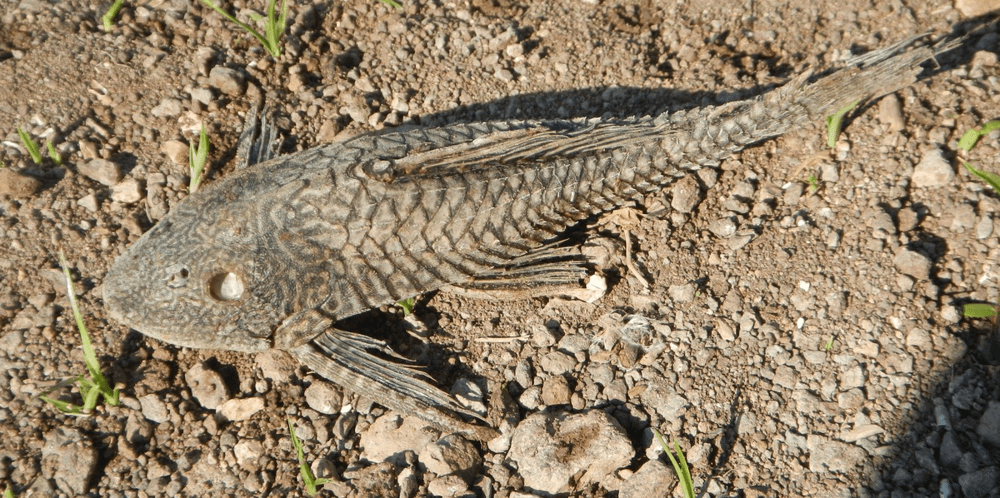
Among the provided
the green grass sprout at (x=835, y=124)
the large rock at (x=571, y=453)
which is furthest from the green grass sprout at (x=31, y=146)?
the green grass sprout at (x=835, y=124)

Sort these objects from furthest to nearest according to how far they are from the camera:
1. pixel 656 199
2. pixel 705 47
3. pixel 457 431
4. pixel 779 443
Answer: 1. pixel 705 47
2. pixel 656 199
3. pixel 457 431
4. pixel 779 443

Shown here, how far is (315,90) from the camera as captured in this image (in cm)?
448

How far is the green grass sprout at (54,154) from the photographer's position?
4.03m

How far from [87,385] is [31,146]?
160 centimetres

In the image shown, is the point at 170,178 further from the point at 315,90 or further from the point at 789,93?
the point at 789,93

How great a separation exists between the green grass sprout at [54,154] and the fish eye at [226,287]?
1671 millimetres

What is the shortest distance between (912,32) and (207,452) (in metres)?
4.79

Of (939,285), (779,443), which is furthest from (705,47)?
(779,443)

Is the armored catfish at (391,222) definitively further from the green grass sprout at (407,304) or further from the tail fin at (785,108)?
the green grass sprout at (407,304)

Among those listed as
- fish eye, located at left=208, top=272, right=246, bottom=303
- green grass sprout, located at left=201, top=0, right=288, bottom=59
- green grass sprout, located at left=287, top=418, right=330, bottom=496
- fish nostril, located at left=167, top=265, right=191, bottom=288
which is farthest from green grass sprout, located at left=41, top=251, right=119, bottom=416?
green grass sprout, located at left=201, top=0, right=288, bottom=59

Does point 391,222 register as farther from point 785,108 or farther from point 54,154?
point 54,154

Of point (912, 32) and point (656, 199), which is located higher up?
point (912, 32)

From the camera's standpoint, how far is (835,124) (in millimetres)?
3682

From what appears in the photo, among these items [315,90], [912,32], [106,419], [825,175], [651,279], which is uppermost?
[912,32]
